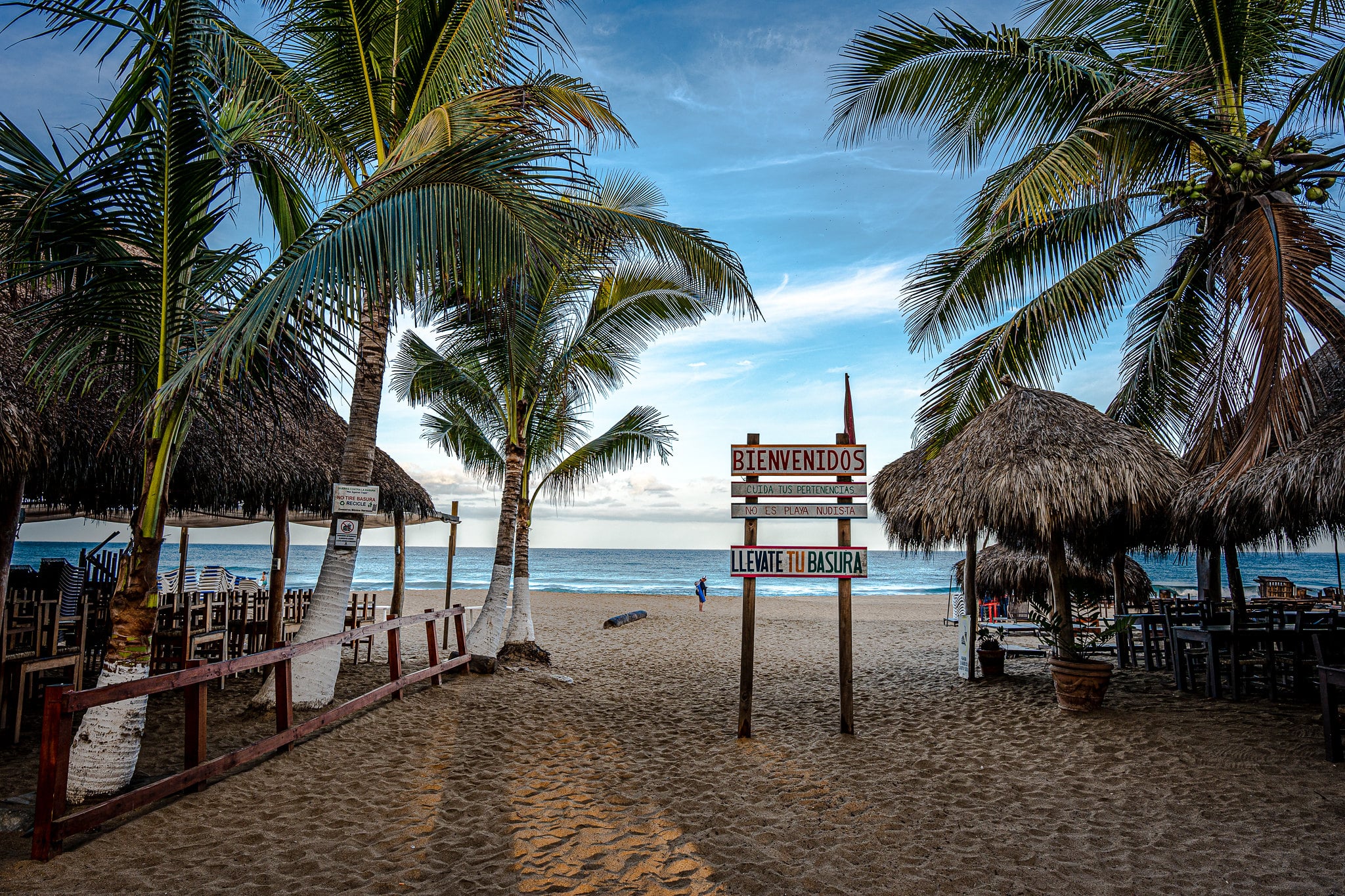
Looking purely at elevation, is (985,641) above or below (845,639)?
below

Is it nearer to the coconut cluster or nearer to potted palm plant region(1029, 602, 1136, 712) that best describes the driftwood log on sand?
potted palm plant region(1029, 602, 1136, 712)

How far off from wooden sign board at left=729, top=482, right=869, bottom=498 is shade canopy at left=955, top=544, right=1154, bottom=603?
895cm

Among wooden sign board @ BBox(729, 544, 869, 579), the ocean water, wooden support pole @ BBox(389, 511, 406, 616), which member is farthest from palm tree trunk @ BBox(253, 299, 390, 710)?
the ocean water

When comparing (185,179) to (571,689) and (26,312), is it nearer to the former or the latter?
(26,312)

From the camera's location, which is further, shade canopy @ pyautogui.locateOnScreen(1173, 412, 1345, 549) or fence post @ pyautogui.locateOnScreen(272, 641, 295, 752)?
shade canopy @ pyautogui.locateOnScreen(1173, 412, 1345, 549)

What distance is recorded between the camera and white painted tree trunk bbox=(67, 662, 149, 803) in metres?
3.92

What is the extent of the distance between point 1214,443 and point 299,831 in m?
7.20

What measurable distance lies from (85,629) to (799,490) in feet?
20.3

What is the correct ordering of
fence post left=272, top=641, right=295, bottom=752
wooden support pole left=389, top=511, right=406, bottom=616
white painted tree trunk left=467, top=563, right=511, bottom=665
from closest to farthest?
fence post left=272, top=641, right=295, bottom=752 → white painted tree trunk left=467, top=563, right=511, bottom=665 → wooden support pole left=389, top=511, right=406, bottom=616

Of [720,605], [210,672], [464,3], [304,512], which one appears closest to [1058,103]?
[464,3]

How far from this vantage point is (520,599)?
977 centimetres

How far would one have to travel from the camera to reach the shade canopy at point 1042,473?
6973 millimetres

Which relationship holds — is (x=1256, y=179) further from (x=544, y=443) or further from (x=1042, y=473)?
(x=544, y=443)

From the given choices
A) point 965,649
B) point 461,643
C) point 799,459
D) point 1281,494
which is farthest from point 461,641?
point 1281,494
